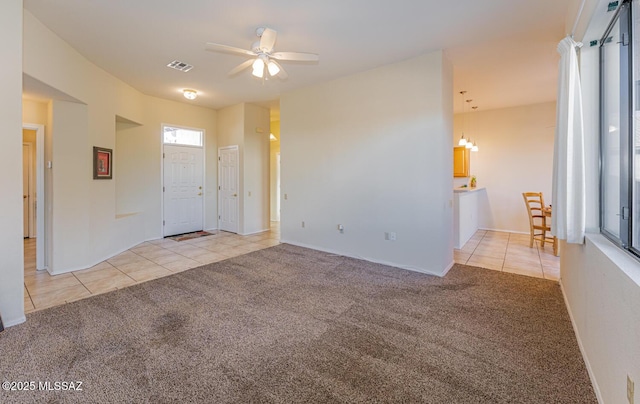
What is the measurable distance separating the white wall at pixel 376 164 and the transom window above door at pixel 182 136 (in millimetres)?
2498

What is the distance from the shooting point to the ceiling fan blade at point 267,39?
109 inches


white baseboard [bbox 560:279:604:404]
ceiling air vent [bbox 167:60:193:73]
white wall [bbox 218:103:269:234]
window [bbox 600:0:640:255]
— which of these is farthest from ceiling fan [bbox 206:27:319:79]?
white baseboard [bbox 560:279:604:404]

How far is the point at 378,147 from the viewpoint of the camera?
430cm

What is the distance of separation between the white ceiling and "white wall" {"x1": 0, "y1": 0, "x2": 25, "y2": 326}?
62 centimetres

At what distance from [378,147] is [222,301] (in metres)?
3.11

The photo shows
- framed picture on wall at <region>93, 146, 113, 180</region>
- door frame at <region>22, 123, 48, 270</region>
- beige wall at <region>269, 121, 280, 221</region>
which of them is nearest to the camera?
door frame at <region>22, 123, 48, 270</region>

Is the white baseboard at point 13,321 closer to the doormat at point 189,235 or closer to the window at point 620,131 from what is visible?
the doormat at point 189,235

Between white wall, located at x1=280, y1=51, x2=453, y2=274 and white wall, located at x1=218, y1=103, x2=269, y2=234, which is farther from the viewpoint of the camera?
white wall, located at x1=218, y1=103, x2=269, y2=234

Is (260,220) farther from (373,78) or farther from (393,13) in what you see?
(393,13)

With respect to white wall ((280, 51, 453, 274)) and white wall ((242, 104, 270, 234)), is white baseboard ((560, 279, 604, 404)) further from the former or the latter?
white wall ((242, 104, 270, 234))

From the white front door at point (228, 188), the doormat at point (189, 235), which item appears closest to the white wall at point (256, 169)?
the white front door at point (228, 188)

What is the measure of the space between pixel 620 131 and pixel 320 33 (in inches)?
115

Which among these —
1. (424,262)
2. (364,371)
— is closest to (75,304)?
(364,371)

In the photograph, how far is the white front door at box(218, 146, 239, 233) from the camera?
6594 millimetres
